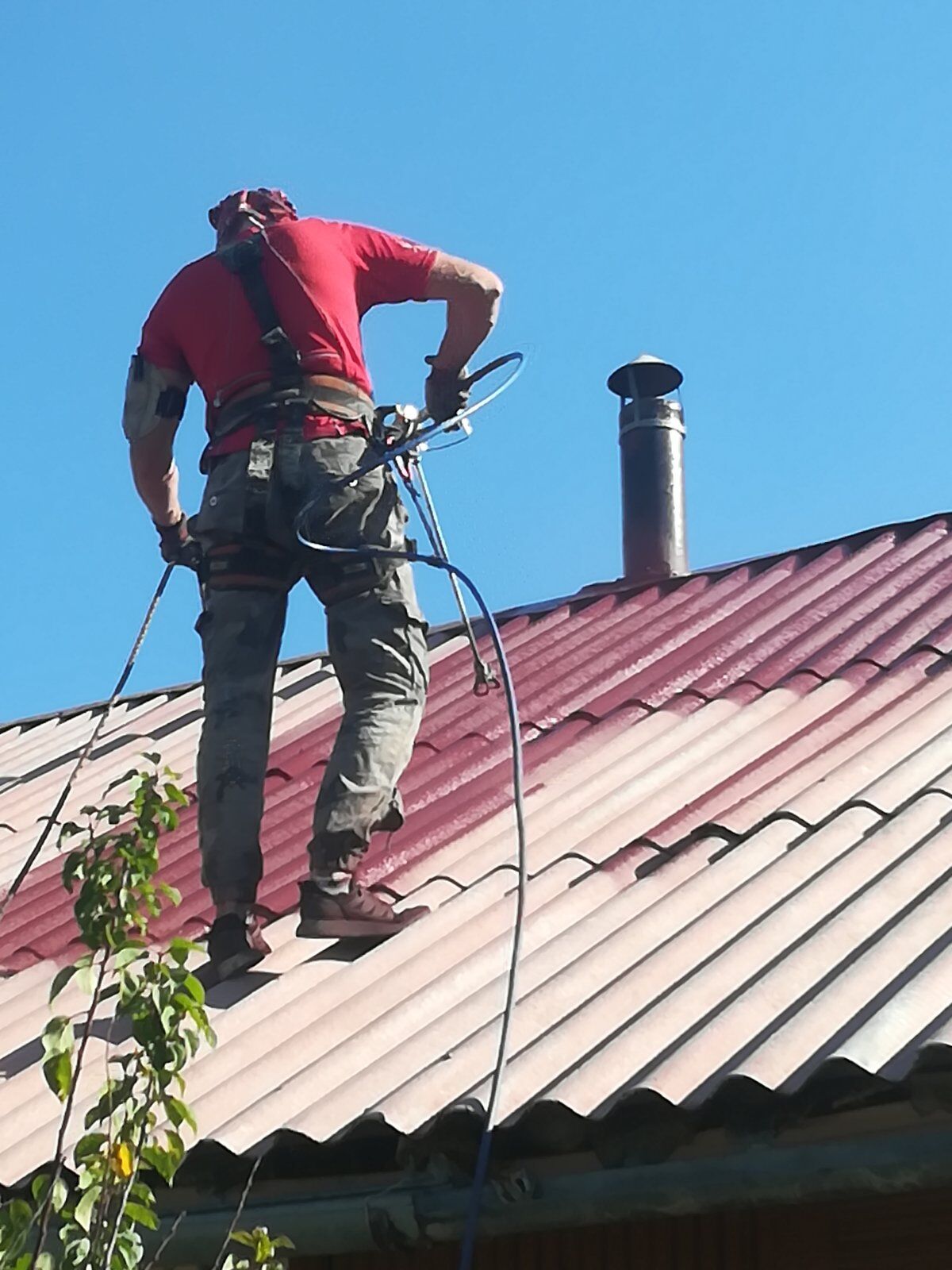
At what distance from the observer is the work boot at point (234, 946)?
4.41 meters

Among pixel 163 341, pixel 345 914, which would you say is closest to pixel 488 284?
pixel 163 341

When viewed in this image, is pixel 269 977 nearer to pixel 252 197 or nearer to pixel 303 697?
pixel 252 197

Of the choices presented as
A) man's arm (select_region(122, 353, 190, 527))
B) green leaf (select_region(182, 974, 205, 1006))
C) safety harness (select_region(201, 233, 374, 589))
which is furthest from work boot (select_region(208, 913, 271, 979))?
green leaf (select_region(182, 974, 205, 1006))

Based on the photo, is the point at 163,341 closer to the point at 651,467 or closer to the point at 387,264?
the point at 387,264

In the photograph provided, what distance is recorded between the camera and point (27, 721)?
30.4 feet

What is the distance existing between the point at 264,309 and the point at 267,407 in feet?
0.82

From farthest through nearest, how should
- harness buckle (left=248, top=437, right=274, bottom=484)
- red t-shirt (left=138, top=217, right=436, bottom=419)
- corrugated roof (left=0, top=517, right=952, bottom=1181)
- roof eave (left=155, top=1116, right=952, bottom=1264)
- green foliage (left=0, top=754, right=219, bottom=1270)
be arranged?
red t-shirt (left=138, top=217, right=436, bottom=419) < harness buckle (left=248, top=437, right=274, bottom=484) < corrugated roof (left=0, top=517, right=952, bottom=1181) < roof eave (left=155, top=1116, right=952, bottom=1264) < green foliage (left=0, top=754, right=219, bottom=1270)

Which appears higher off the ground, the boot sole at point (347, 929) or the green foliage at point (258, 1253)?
the boot sole at point (347, 929)

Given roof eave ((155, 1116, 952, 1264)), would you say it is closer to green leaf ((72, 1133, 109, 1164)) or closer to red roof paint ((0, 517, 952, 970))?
green leaf ((72, 1133, 109, 1164))

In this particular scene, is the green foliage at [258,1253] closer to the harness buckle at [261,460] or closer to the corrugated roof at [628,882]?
the corrugated roof at [628,882]

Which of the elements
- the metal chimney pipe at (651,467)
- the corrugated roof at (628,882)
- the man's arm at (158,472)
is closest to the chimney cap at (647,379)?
the metal chimney pipe at (651,467)

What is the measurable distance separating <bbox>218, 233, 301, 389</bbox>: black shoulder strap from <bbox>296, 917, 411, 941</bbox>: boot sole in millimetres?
1303

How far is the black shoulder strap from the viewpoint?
4.70m

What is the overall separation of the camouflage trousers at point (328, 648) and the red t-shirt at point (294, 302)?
23 cm
